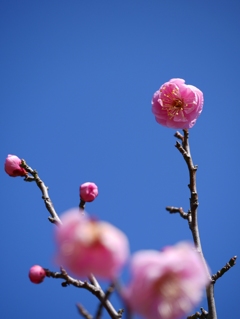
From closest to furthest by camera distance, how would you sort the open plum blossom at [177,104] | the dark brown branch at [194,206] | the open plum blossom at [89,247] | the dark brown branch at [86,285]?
1. the open plum blossom at [89,247]
2. the dark brown branch at [86,285]
3. the dark brown branch at [194,206]
4. the open plum blossom at [177,104]

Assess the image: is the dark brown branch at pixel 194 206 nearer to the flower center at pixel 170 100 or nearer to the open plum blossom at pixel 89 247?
the flower center at pixel 170 100

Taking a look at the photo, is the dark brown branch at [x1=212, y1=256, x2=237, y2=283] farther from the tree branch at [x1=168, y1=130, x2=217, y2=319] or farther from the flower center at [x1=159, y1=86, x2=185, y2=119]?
the flower center at [x1=159, y1=86, x2=185, y2=119]

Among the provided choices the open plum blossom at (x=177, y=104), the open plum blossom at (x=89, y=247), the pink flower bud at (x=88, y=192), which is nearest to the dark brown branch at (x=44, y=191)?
the pink flower bud at (x=88, y=192)

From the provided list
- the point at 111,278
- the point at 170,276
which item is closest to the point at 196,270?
the point at 170,276

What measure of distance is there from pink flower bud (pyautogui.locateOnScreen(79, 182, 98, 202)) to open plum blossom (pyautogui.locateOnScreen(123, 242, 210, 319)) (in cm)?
154

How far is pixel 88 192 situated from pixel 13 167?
2.52ft

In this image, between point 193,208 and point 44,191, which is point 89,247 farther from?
point 44,191

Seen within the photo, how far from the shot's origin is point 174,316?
3.13ft

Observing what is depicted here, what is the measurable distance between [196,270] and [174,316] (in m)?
0.16

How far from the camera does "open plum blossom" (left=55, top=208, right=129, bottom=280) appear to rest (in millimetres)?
857

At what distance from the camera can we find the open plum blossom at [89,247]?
0.86 metres

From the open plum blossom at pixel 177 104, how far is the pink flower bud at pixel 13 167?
1.30 m

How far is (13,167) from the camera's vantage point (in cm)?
275

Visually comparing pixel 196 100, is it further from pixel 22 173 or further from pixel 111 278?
pixel 111 278
